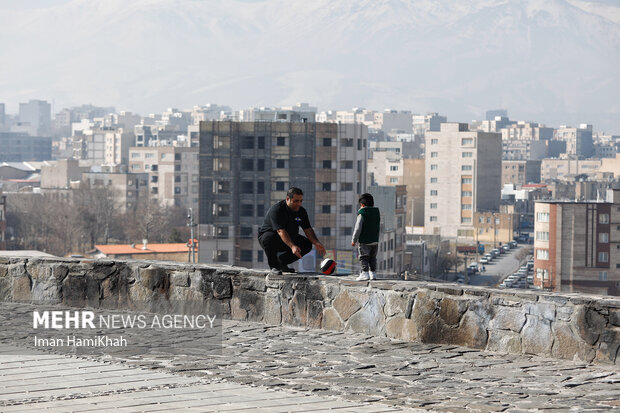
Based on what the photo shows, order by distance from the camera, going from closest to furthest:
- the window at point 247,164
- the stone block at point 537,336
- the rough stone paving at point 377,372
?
the rough stone paving at point 377,372 < the stone block at point 537,336 < the window at point 247,164

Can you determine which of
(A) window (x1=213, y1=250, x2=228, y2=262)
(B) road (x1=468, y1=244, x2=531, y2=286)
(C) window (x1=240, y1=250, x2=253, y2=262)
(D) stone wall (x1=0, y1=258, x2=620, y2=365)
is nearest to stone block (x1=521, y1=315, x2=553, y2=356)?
(D) stone wall (x1=0, y1=258, x2=620, y2=365)

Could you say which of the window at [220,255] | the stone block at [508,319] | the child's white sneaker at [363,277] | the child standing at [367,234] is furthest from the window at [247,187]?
the stone block at [508,319]

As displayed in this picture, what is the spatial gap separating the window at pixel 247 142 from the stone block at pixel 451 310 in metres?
87.7

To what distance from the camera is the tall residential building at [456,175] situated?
189000 millimetres

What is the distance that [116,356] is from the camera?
10.9 meters

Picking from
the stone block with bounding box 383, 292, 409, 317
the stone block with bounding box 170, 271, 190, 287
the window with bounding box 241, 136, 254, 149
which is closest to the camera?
the stone block with bounding box 383, 292, 409, 317

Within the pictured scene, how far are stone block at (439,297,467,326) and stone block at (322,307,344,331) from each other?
1.30 metres

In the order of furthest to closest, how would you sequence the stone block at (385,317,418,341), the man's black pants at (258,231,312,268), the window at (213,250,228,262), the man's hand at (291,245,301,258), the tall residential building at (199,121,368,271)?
the tall residential building at (199,121,368,271)
the window at (213,250,228,262)
the man's black pants at (258,231,312,268)
the man's hand at (291,245,301,258)
the stone block at (385,317,418,341)

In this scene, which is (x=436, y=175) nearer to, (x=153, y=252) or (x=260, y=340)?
(x=153, y=252)

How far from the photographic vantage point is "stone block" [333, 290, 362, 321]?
12602 mm

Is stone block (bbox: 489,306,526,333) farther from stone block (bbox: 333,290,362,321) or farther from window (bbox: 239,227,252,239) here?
window (bbox: 239,227,252,239)

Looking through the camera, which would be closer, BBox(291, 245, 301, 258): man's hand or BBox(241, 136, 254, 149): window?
BBox(291, 245, 301, 258): man's hand

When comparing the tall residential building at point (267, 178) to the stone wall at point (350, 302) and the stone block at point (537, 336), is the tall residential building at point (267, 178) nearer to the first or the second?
the stone wall at point (350, 302)

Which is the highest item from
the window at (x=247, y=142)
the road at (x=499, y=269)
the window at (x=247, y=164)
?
the window at (x=247, y=142)
